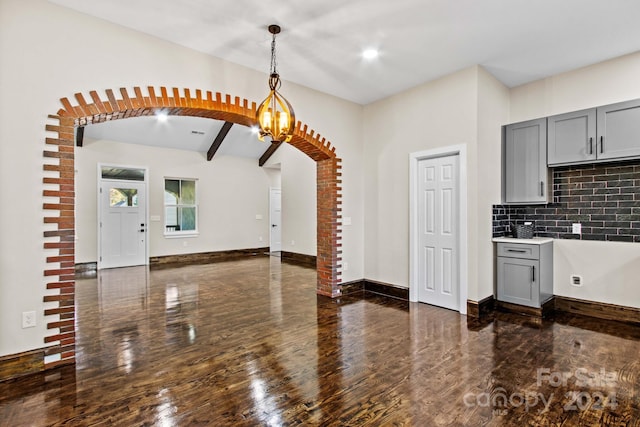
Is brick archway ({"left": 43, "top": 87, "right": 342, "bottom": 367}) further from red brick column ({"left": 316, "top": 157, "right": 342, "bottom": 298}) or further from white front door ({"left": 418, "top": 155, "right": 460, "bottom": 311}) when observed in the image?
white front door ({"left": 418, "top": 155, "right": 460, "bottom": 311})

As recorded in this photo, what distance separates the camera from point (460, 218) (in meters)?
4.05

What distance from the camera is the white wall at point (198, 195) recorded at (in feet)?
23.6

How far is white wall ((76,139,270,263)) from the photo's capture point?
7.20 m

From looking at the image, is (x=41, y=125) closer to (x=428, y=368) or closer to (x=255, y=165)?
(x=428, y=368)

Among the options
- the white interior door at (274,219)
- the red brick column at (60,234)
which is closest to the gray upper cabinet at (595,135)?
Result: the red brick column at (60,234)

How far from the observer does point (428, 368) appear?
2.60 meters

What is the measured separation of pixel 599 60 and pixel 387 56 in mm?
2510

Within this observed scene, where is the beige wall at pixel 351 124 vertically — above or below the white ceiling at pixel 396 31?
below

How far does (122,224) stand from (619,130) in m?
9.14

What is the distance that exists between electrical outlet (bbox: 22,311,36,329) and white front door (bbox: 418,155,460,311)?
4209 millimetres

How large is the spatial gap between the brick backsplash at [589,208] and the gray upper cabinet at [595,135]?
0.31 meters

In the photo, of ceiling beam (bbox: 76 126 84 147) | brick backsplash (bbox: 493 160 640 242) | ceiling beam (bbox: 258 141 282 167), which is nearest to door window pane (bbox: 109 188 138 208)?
ceiling beam (bbox: 76 126 84 147)

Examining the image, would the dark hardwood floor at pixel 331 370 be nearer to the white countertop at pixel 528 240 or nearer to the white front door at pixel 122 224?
the white countertop at pixel 528 240

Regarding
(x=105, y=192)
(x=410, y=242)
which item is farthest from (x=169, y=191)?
(x=410, y=242)
